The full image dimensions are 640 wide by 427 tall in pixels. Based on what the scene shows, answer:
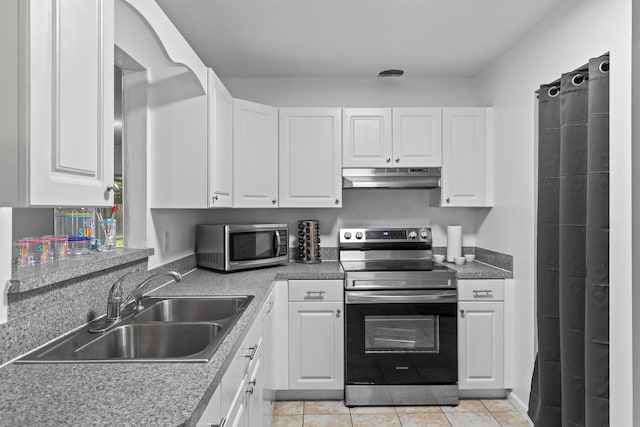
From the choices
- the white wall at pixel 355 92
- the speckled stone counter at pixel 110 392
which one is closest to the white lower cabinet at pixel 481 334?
the white wall at pixel 355 92

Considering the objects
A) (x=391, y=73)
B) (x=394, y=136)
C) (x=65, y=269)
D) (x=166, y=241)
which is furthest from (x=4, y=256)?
(x=391, y=73)

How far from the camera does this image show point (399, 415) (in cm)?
268

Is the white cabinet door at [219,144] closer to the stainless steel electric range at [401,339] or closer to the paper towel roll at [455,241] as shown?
the stainless steel electric range at [401,339]

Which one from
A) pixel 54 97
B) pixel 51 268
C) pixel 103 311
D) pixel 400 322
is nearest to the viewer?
pixel 54 97

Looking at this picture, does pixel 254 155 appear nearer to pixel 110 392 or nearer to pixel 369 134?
pixel 369 134

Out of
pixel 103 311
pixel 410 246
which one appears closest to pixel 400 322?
pixel 410 246

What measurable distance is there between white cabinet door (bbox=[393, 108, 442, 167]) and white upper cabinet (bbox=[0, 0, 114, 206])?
232 centimetres

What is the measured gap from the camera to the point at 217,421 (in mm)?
1157

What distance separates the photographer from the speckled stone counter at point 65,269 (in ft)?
3.91

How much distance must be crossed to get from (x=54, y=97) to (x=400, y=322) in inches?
93.8

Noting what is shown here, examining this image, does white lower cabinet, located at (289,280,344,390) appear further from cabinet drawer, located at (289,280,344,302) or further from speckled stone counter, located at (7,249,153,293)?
speckled stone counter, located at (7,249,153,293)

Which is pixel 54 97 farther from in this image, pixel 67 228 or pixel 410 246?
pixel 410 246

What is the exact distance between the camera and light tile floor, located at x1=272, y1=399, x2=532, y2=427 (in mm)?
2574

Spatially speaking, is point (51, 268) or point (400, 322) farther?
point (400, 322)
